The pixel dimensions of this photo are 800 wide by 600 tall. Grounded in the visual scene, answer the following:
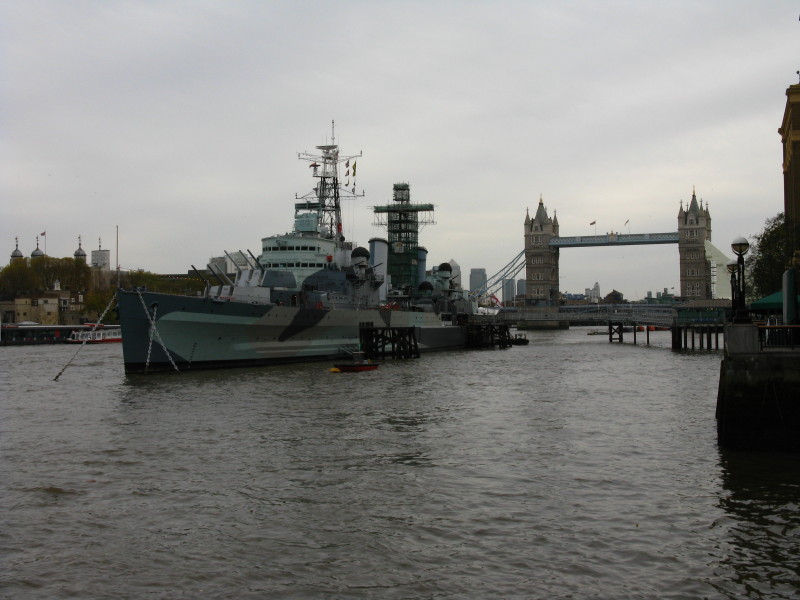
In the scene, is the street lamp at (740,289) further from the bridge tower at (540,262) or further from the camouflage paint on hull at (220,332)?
the bridge tower at (540,262)

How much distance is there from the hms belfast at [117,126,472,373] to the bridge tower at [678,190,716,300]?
107052mm

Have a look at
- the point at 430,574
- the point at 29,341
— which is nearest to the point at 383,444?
the point at 430,574

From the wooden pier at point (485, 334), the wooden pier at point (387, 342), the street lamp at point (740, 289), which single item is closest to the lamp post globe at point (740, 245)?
the street lamp at point (740, 289)

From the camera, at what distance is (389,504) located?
11.4 meters

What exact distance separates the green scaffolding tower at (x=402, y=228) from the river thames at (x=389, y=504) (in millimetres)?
45510

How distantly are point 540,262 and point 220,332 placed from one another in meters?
139

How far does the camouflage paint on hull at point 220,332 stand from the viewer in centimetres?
3150

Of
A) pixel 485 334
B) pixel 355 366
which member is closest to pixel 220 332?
pixel 355 366

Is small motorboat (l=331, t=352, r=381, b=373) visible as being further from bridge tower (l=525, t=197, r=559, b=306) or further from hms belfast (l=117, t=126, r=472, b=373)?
bridge tower (l=525, t=197, r=559, b=306)

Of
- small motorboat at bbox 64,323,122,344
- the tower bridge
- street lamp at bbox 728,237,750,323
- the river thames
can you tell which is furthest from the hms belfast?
the tower bridge

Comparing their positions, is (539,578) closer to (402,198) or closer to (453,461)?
(453,461)

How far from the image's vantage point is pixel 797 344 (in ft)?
51.2

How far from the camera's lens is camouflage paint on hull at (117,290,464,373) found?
3150 cm

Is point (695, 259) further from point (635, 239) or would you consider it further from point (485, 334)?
point (485, 334)
